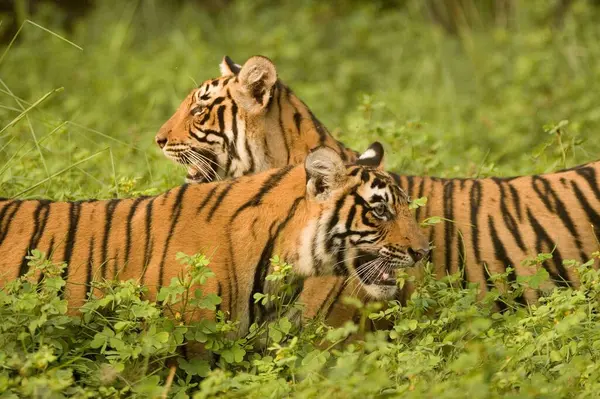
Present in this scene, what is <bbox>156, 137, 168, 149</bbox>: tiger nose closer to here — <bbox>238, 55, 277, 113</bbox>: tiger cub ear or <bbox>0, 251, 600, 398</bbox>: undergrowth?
<bbox>238, 55, 277, 113</bbox>: tiger cub ear

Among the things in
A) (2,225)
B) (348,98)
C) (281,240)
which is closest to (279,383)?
(281,240)

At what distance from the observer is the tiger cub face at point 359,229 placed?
4.14 metres

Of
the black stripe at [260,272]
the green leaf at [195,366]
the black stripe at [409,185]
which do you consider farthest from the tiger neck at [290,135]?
the green leaf at [195,366]

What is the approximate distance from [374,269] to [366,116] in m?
2.03

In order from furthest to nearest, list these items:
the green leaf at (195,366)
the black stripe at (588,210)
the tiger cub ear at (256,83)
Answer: the tiger cub ear at (256,83)
the black stripe at (588,210)
the green leaf at (195,366)

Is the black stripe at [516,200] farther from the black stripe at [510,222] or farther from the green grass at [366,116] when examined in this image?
the green grass at [366,116]

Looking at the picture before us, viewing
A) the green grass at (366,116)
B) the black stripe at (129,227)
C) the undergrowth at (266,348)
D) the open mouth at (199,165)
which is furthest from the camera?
the open mouth at (199,165)

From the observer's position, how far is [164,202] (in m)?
4.28

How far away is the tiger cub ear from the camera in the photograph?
512 centimetres

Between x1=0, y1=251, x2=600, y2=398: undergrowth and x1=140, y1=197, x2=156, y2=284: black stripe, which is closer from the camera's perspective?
x1=0, y1=251, x2=600, y2=398: undergrowth

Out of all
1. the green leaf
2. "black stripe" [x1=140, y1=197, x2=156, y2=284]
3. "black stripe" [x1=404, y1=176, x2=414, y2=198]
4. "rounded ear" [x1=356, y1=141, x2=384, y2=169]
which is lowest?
the green leaf

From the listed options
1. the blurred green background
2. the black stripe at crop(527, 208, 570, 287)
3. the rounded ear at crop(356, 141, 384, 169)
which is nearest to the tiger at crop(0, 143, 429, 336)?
the rounded ear at crop(356, 141, 384, 169)

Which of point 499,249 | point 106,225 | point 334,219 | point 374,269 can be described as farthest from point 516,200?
point 106,225

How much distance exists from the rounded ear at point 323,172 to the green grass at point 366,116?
51cm
